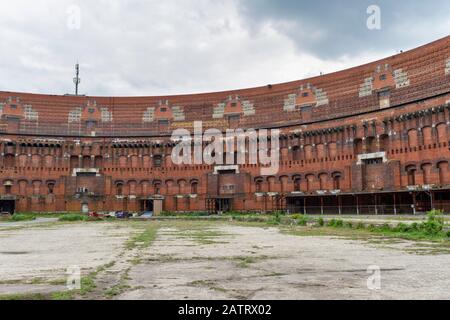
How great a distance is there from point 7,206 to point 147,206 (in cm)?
1894

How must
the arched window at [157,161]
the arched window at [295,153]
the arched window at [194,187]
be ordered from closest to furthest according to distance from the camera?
the arched window at [295,153] → the arched window at [194,187] → the arched window at [157,161]

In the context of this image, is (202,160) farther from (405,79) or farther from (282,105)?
(405,79)

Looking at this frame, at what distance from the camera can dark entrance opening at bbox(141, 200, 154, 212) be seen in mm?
60603

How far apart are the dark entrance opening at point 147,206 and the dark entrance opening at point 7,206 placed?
57.0ft

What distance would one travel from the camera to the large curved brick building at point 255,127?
4422 centimetres

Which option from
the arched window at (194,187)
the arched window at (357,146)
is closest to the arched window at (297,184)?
the arched window at (357,146)

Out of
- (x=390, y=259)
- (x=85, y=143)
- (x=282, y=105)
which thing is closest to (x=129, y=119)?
(x=85, y=143)

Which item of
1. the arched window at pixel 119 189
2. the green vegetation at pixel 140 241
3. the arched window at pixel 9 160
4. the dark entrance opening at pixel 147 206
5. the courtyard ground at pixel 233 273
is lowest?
the green vegetation at pixel 140 241

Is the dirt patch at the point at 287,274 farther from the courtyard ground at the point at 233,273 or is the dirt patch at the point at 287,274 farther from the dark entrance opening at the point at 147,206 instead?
the dark entrance opening at the point at 147,206

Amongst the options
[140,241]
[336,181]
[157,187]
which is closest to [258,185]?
[336,181]

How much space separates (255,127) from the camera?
196 ft

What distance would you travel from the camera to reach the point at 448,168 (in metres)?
39.9

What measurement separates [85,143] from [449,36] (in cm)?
4879
